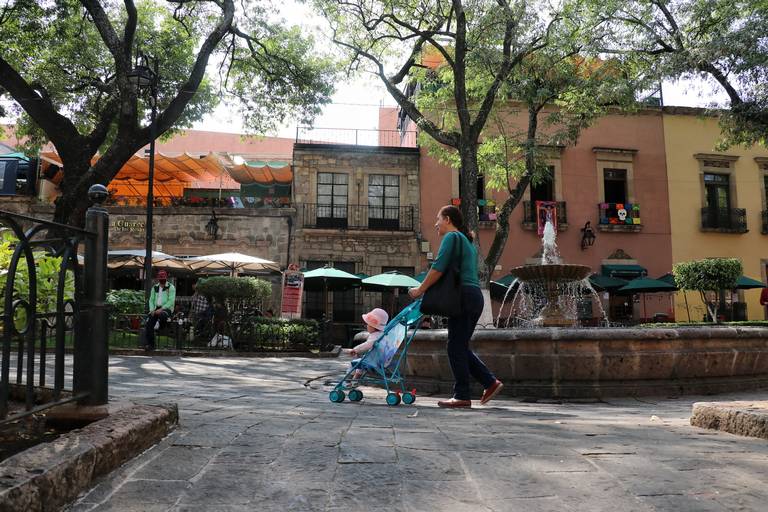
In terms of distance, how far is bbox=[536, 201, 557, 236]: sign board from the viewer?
71.1ft

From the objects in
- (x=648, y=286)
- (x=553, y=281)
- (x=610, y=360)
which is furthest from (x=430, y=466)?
(x=648, y=286)

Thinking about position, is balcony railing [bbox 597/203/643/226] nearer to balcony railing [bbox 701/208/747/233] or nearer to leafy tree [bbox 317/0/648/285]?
balcony railing [bbox 701/208/747/233]

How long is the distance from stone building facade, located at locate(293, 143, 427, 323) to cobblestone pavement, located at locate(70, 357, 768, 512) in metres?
17.6

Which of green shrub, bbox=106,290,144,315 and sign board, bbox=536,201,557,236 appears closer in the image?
green shrub, bbox=106,290,144,315

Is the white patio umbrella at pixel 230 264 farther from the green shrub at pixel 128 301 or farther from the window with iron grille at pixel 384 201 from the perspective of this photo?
the window with iron grille at pixel 384 201

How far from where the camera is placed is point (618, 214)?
892 inches

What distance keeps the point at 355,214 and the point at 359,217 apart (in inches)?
8.0

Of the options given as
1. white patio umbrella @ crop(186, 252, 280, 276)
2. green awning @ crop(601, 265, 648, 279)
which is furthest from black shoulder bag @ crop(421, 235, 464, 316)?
green awning @ crop(601, 265, 648, 279)

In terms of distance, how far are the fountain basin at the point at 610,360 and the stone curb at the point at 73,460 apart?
4.08 metres

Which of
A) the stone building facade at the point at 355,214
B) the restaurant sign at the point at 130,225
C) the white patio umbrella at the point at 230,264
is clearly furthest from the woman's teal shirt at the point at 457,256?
the restaurant sign at the point at 130,225

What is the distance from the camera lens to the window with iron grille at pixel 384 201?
866 inches

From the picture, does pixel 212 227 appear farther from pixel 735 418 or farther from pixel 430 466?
pixel 430 466

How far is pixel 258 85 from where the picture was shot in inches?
615

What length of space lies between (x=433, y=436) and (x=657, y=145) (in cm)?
2390
